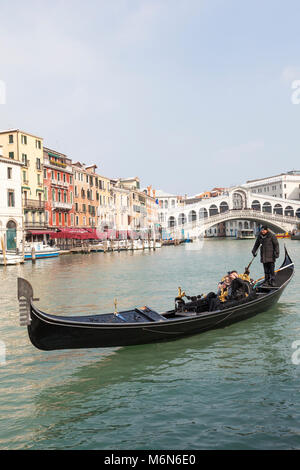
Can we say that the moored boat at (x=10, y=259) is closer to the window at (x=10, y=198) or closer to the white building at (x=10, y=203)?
the white building at (x=10, y=203)

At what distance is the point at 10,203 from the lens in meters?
28.7

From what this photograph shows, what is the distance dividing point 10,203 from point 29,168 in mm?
3494

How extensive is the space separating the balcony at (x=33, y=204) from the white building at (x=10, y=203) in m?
0.77

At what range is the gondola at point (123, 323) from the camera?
5.10 metres

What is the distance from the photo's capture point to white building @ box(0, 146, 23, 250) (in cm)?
2802

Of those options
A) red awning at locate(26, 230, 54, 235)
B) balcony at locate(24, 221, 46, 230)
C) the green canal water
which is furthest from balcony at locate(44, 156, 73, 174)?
the green canal water

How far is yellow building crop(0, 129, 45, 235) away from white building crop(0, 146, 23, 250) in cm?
90

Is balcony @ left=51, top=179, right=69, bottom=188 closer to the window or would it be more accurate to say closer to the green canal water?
the window

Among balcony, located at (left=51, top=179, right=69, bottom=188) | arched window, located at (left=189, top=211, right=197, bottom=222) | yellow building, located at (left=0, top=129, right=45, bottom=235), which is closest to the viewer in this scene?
yellow building, located at (left=0, top=129, right=45, bottom=235)

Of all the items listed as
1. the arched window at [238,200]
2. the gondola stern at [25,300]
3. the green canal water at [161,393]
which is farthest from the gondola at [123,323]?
the arched window at [238,200]

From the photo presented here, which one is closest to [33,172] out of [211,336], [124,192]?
[124,192]

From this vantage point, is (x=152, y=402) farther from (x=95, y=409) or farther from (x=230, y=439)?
(x=230, y=439)

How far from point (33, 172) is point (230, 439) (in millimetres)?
29623

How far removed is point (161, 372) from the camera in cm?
555
